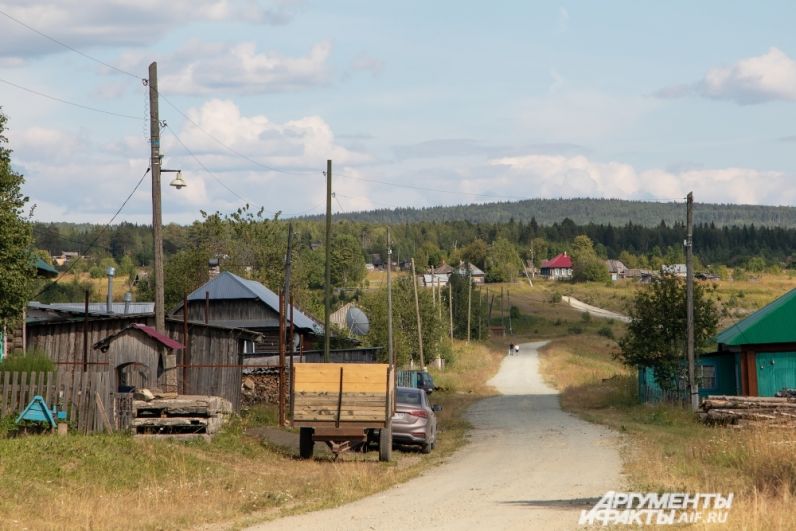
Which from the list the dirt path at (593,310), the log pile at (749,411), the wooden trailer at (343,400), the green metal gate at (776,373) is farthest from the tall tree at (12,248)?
the dirt path at (593,310)

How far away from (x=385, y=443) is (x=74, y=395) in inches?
262

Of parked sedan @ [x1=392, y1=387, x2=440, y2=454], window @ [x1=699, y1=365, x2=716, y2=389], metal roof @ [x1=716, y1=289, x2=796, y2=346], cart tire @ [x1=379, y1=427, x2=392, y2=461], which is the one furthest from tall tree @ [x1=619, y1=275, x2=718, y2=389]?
cart tire @ [x1=379, y1=427, x2=392, y2=461]

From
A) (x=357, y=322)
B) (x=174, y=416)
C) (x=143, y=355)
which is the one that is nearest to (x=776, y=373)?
(x=143, y=355)

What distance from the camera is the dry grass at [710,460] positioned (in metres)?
13.8

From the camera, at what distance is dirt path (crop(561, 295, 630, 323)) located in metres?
141

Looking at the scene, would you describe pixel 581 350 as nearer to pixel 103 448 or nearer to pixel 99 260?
pixel 103 448

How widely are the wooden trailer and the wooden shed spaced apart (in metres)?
6.53

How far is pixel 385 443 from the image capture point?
23.5m

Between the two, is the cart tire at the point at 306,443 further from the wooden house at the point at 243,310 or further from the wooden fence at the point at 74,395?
the wooden house at the point at 243,310

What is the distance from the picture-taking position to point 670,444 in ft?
87.7

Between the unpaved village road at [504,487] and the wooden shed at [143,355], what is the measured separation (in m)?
8.35

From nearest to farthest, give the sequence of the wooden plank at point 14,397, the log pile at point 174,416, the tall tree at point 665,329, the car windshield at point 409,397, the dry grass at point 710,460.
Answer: the dry grass at point 710,460
the wooden plank at point 14,397
the log pile at point 174,416
the car windshield at point 409,397
the tall tree at point 665,329

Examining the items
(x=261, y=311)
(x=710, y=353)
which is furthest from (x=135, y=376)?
(x=710, y=353)

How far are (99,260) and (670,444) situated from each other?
15972 centimetres
